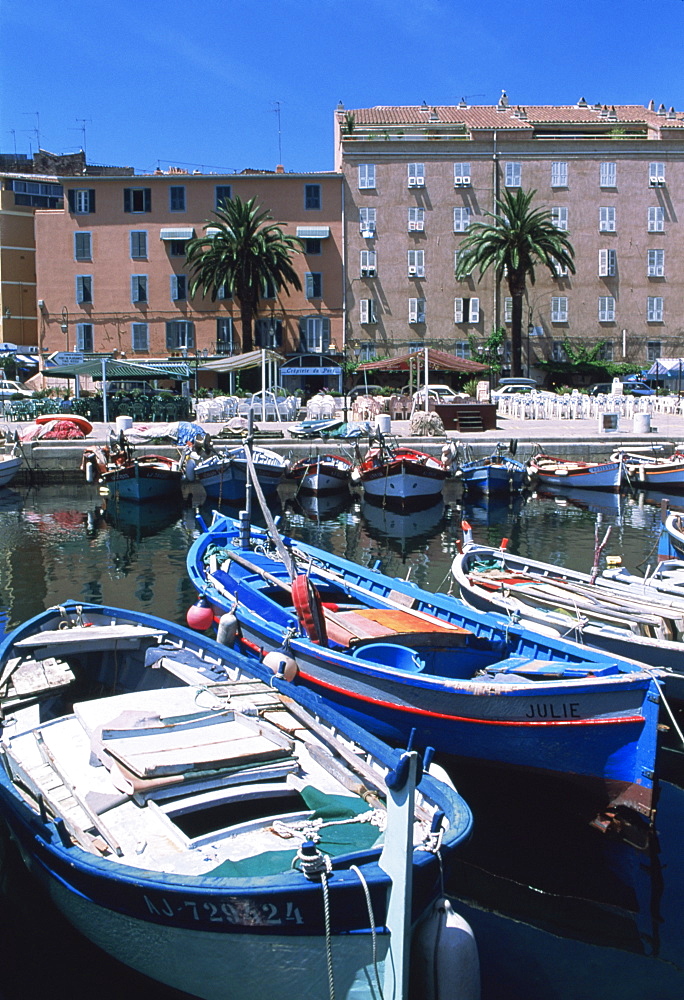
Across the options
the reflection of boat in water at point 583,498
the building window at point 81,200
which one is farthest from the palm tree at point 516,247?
the building window at point 81,200

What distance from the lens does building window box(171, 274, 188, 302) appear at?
5506 cm

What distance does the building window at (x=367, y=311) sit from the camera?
55156mm

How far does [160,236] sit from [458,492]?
97.8 ft

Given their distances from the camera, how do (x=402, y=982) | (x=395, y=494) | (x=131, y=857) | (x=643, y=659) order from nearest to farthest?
1. (x=402, y=982)
2. (x=131, y=857)
3. (x=643, y=659)
4. (x=395, y=494)

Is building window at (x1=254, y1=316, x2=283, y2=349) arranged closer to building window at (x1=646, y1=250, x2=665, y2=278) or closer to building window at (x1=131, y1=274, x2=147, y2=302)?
building window at (x1=131, y1=274, x2=147, y2=302)

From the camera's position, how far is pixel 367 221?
180ft

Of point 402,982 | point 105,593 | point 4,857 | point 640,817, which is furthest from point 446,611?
point 105,593

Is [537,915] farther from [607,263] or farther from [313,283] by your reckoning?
[607,263]

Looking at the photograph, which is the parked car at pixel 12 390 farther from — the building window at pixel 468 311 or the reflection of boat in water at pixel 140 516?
the building window at pixel 468 311

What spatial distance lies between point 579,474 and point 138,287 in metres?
32.9

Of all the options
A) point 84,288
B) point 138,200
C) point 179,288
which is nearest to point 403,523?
point 179,288

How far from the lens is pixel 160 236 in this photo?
5459 centimetres

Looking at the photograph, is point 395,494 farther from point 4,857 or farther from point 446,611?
point 4,857

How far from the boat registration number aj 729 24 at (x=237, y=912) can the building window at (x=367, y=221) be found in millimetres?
52069
